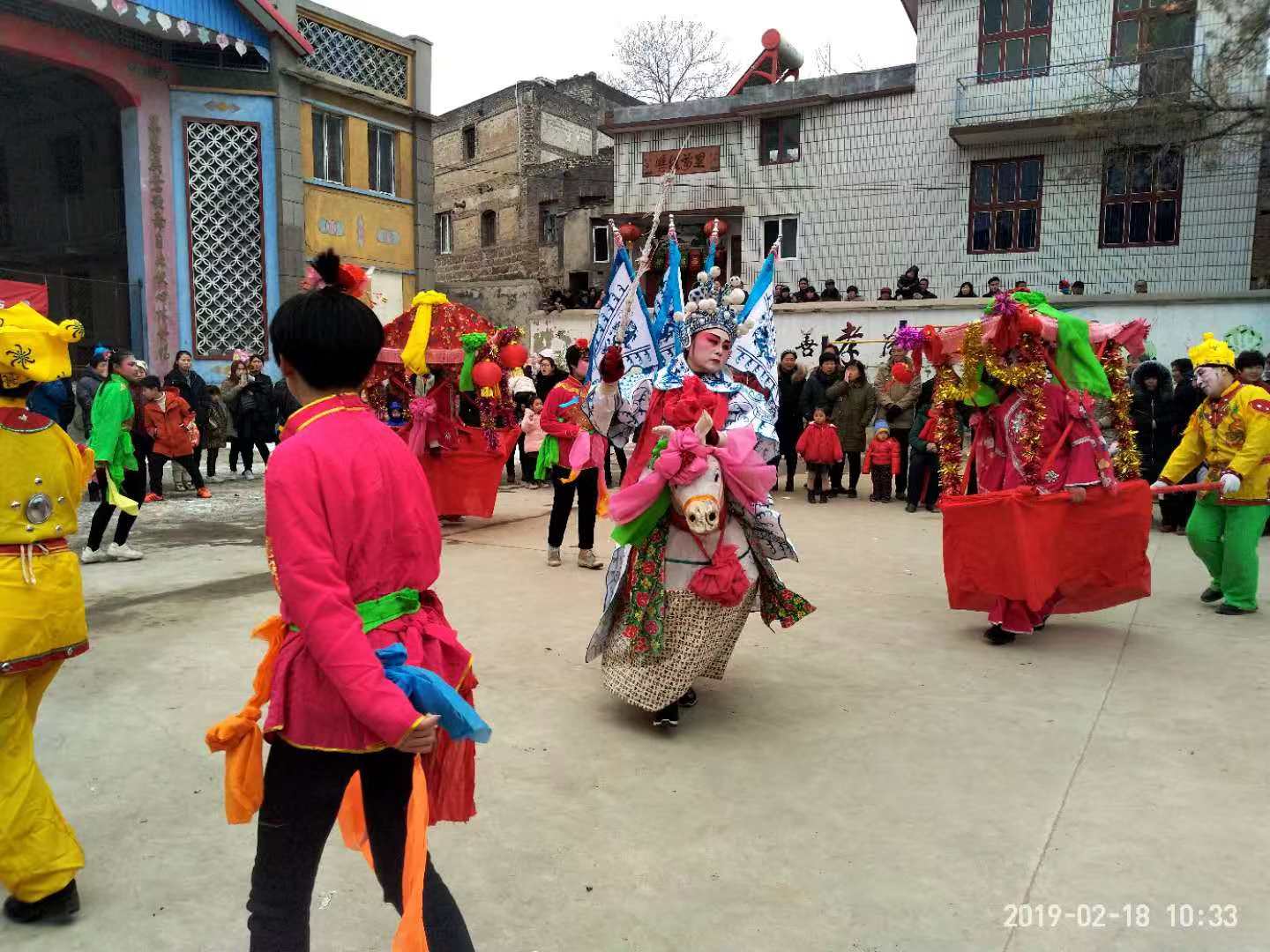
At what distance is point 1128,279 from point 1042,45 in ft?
15.7

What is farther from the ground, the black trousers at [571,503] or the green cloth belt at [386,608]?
the green cloth belt at [386,608]

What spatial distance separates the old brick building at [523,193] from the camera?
25.5 meters

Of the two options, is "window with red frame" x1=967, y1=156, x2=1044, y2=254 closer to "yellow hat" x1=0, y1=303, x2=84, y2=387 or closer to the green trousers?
the green trousers

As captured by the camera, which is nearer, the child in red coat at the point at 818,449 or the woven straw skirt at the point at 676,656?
the woven straw skirt at the point at 676,656

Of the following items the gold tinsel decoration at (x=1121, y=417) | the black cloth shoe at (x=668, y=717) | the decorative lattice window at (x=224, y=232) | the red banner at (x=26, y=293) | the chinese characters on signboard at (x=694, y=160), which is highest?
the chinese characters on signboard at (x=694, y=160)

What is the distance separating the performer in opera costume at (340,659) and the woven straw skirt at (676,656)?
Answer: 6.29 feet

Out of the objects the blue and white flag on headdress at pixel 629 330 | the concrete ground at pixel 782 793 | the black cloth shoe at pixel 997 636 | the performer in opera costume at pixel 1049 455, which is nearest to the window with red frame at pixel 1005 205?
the concrete ground at pixel 782 793

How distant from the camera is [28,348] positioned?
2744 millimetres

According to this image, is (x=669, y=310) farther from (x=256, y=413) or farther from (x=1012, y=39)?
(x=1012, y=39)

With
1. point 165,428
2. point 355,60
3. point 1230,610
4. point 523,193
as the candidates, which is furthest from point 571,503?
point 523,193

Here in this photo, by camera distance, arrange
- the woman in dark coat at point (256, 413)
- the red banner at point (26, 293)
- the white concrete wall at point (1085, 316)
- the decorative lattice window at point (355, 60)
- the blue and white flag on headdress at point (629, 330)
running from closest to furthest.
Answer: the blue and white flag on headdress at point (629, 330)
the red banner at point (26, 293)
the woman in dark coat at point (256, 413)
the white concrete wall at point (1085, 316)
the decorative lattice window at point (355, 60)

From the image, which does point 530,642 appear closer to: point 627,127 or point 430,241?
point 430,241

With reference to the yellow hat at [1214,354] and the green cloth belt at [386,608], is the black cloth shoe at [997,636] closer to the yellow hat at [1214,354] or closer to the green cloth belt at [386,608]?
the yellow hat at [1214,354]

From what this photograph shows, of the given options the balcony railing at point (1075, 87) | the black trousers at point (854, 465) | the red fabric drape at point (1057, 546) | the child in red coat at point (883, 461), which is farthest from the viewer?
the balcony railing at point (1075, 87)
